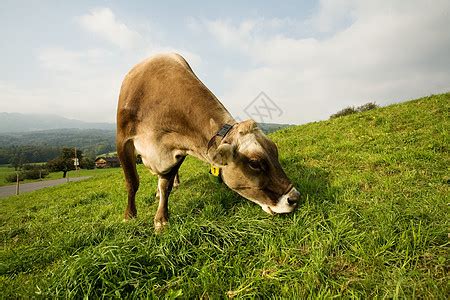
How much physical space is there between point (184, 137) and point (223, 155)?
3.67 feet

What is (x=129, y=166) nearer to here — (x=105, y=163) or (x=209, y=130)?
(x=209, y=130)

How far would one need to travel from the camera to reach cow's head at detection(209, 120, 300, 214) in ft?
12.3

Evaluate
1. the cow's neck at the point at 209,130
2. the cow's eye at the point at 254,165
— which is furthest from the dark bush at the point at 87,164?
the cow's eye at the point at 254,165

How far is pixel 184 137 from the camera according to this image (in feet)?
15.0

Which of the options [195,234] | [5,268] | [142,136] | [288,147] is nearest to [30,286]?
[5,268]

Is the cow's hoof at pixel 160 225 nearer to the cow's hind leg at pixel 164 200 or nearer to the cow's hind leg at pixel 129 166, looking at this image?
the cow's hind leg at pixel 164 200

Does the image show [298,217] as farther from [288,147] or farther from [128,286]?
[288,147]

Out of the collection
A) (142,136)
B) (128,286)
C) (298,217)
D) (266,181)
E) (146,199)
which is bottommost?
(146,199)

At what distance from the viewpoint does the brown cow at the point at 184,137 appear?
383cm

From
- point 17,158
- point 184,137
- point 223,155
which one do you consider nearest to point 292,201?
point 223,155

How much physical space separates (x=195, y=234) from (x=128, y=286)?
1089 mm

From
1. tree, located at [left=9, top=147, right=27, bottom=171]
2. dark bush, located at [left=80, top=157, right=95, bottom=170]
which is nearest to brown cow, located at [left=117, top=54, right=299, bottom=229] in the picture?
dark bush, located at [left=80, top=157, right=95, bottom=170]

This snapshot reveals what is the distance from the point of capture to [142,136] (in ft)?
16.3

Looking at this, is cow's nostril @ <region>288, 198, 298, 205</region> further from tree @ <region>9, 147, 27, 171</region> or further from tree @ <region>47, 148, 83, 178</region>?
tree @ <region>9, 147, 27, 171</region>
